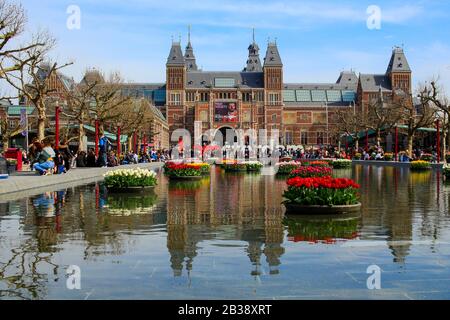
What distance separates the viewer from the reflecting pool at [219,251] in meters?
5.35

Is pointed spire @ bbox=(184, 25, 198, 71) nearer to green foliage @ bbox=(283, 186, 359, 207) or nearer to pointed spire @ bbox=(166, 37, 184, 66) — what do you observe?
pointed spire @ bbox=(166, 37, 184, 66)

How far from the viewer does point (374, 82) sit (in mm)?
108062

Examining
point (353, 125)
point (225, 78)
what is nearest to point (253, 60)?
point (225, 78)

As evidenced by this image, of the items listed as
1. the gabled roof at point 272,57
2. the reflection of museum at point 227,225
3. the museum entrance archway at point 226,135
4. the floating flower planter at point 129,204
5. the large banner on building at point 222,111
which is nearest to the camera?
the reflection of museum at point 227,225

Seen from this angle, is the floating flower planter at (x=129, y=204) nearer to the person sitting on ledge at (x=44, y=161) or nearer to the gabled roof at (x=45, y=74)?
the person sitting on ledge at (x=44, y=161)

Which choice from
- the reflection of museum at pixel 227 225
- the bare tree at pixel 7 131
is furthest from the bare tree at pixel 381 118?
the reflection of museum at pixel 227 225

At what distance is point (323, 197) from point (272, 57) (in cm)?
9960

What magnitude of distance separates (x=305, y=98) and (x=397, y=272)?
361ft

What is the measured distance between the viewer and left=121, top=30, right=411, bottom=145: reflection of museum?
108m

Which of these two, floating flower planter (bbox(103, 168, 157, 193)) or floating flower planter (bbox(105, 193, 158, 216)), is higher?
floating flower planter (bbox(103, 168, 157, 193))

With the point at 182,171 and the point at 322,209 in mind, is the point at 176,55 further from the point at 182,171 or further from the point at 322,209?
the point at 322,209

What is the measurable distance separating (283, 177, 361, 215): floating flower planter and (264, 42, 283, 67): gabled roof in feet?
323

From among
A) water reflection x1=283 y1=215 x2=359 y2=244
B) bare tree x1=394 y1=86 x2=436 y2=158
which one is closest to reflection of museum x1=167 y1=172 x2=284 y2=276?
water reflection x1=283 y1=215 x2=359 y2=244

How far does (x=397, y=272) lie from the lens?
19.8ft
